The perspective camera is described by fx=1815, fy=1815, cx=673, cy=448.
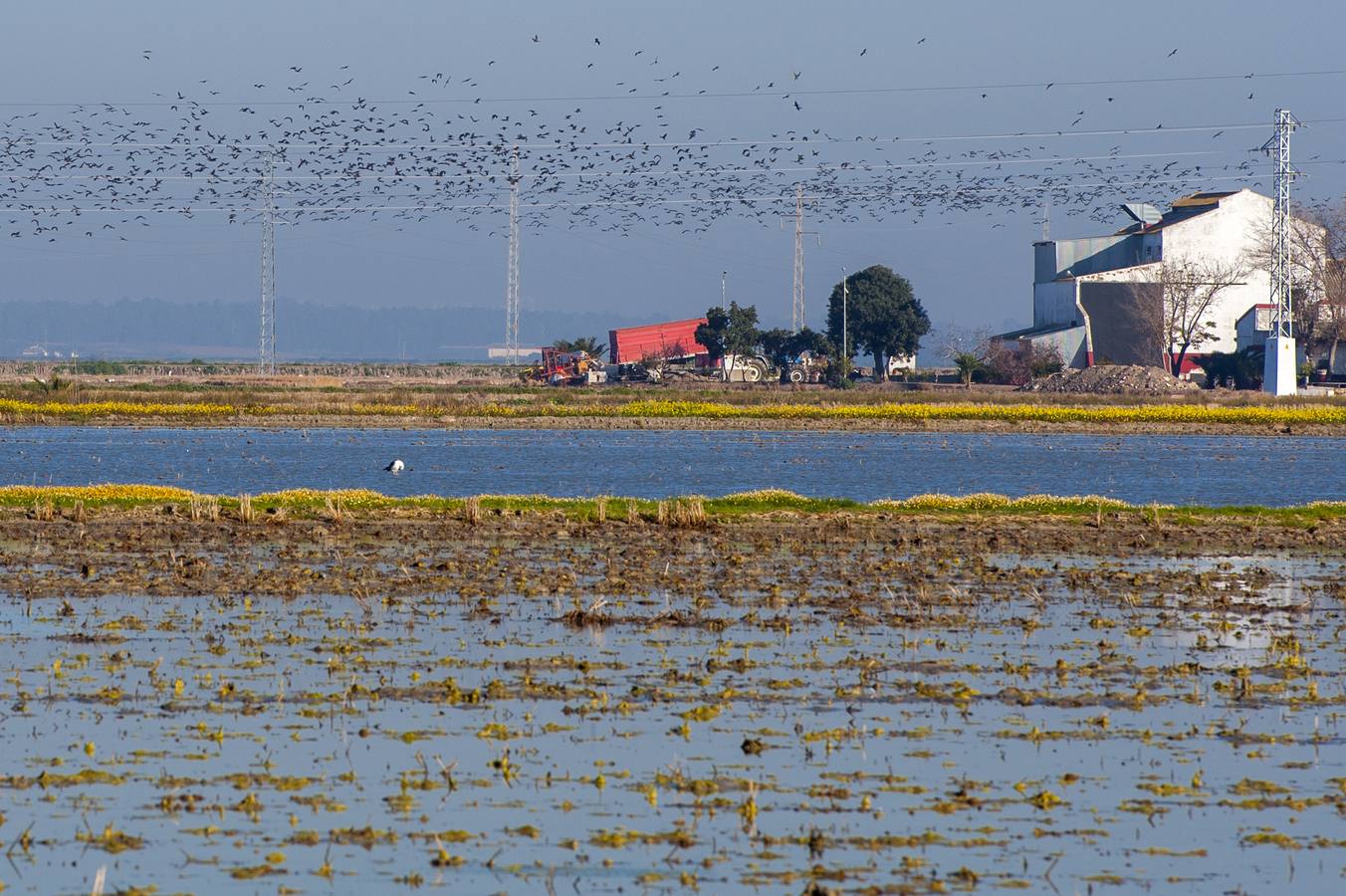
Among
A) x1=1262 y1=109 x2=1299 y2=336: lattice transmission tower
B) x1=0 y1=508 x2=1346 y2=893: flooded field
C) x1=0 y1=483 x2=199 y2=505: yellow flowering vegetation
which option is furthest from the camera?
x1=1262 y1=109 x2=1299 y2=336: lattice transmission tower

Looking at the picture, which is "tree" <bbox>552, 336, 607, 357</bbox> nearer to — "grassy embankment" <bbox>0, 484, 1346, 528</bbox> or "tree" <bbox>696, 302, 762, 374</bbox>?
"tree" <bbox>696, 302, 762, 374</bbox>

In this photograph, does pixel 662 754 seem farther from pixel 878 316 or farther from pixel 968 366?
pixel 878 316

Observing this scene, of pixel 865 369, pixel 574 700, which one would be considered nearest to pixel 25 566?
pixel 574 700

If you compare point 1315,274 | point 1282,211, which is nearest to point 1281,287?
point 1282,211

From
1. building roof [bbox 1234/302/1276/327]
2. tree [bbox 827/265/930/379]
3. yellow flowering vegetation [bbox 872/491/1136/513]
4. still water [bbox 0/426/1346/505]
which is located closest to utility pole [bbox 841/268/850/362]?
tree [bbox 827/265/930/379]

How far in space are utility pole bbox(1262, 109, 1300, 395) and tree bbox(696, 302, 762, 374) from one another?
124 feet

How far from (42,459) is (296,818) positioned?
42.1 metres

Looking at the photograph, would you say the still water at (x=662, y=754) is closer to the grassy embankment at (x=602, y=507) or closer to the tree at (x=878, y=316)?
the grassy embankment at (x=602, y=507)

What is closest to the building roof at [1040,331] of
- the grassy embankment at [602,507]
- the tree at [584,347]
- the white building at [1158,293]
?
the white building at [1158,293]

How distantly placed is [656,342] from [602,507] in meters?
96.4

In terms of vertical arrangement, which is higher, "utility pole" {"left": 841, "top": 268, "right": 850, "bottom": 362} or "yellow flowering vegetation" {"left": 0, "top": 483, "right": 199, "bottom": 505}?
"utility pole" {"left": 841, "top": 268, "right": 850, "bottom": 362}

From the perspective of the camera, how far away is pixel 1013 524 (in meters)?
31.2

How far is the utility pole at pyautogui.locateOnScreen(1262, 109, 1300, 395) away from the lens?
79.6 meters

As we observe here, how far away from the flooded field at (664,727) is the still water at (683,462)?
60.9 feet
